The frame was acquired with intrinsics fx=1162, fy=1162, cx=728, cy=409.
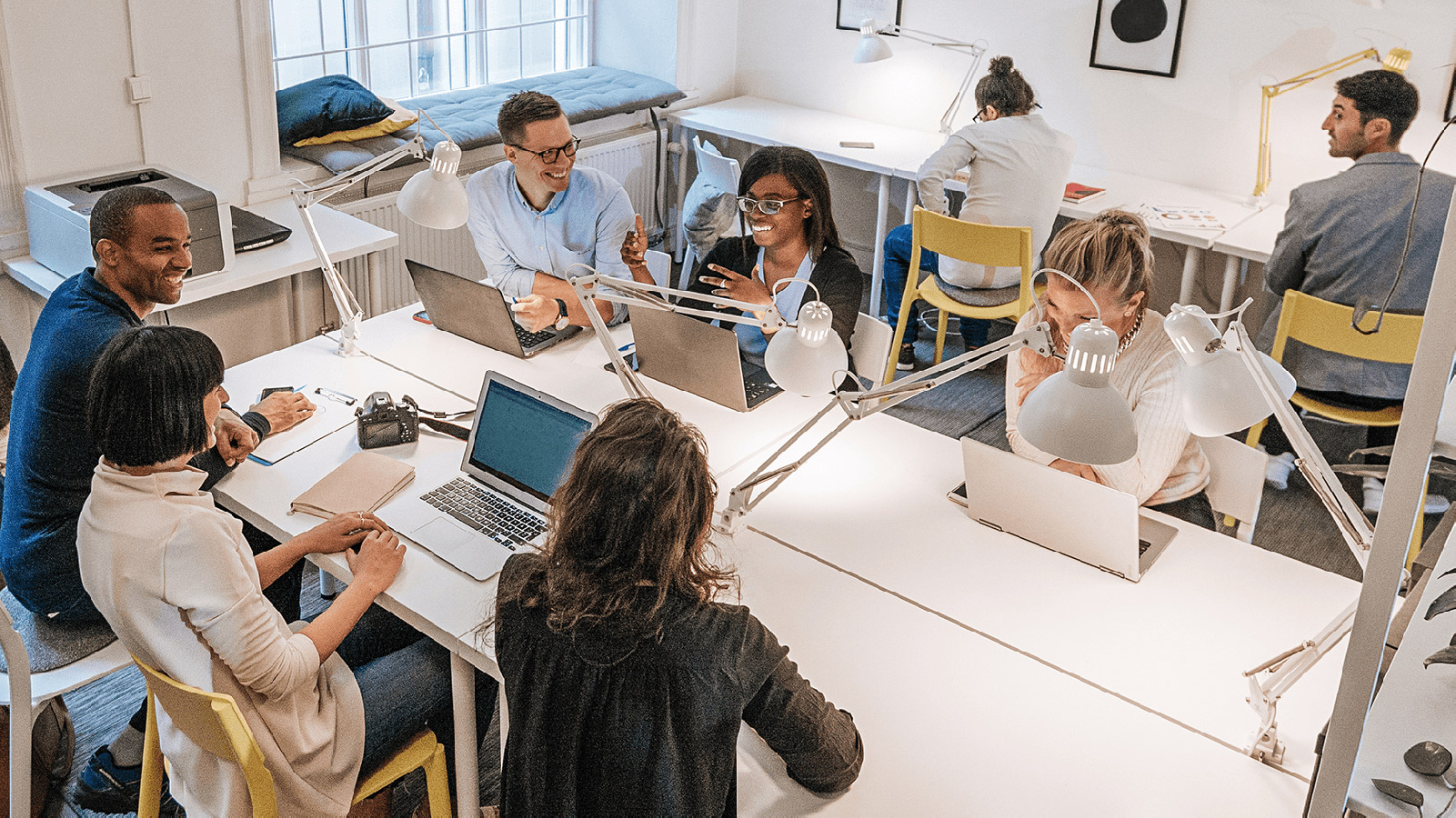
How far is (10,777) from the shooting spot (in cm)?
222

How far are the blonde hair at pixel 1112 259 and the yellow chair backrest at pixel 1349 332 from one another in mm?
1110

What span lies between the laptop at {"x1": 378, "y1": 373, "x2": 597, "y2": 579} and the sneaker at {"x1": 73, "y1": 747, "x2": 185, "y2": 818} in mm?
772

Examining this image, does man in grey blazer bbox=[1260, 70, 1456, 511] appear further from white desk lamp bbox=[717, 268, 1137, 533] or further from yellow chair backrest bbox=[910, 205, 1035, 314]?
white desk lamp bbox=[717, 268, 1137, 533]

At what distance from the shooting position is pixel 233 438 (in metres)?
2.52

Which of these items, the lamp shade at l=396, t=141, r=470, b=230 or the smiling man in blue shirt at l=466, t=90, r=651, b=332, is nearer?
the lamp shade at l=396, t=141, r=470, b=230

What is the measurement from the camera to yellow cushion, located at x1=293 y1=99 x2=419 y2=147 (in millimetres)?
4375

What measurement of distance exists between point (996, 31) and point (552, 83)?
6.79 feet

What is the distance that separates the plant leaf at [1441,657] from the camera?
122cm

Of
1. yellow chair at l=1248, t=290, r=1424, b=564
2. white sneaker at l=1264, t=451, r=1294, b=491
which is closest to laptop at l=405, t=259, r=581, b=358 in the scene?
yellow chair at l=1248, t=290, r=1424, b=564

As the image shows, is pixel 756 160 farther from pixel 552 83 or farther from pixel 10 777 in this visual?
pixel 552 83

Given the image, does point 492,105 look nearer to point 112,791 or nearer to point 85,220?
point 85,220

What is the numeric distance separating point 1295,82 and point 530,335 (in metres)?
3.30

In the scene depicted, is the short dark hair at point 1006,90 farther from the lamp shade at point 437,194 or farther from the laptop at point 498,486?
the laptop at point 498,486

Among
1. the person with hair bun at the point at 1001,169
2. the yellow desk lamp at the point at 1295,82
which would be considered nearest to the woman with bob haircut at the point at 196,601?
the person with hair bun at the point at 1001,169
